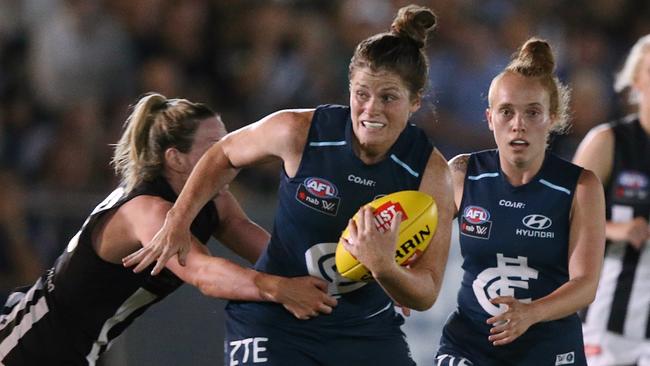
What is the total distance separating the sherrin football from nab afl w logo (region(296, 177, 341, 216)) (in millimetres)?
161

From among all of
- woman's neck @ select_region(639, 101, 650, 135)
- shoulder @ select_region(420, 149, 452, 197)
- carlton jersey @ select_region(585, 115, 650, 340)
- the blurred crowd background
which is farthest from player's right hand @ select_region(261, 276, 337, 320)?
the blurred crowd background

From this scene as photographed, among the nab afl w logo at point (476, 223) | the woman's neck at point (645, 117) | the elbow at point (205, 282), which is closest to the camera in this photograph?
the elbow at point (205, 282)

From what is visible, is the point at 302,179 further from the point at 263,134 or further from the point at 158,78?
the point at 158,78

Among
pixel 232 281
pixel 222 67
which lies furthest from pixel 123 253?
pixel 222 67

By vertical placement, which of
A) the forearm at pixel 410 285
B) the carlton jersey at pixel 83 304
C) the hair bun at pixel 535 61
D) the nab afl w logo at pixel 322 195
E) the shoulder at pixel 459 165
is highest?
the hair bun at pixel 535 61

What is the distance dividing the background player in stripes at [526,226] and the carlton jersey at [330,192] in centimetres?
42

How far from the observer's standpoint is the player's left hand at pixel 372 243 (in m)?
3.55

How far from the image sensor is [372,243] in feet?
11.6

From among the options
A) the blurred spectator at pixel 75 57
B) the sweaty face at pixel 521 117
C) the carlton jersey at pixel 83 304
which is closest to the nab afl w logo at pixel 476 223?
the sweaty face at pixel 521 117

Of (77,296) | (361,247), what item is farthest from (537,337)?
(77,296)

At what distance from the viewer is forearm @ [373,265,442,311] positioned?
362 cm

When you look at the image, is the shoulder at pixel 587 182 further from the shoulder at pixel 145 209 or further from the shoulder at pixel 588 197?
the shoulder at pixel 145 209

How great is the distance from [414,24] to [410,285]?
923mm

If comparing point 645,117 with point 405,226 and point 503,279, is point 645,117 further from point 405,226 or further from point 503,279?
point 405,226
